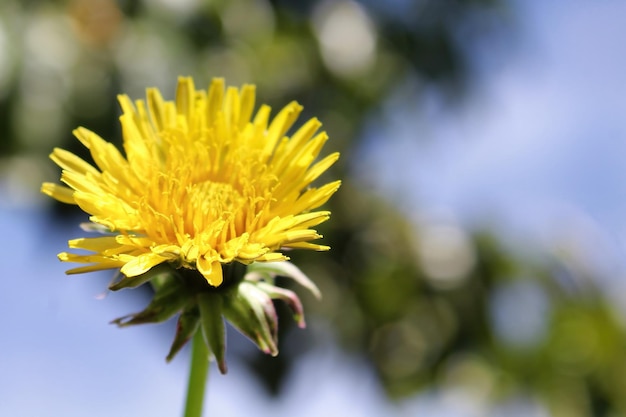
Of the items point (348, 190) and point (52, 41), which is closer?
point (52, 41)

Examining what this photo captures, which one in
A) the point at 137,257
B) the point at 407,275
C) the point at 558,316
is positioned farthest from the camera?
the point at 558,316

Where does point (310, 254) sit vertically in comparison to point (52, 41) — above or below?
below

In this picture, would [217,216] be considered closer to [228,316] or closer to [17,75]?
[228,316]

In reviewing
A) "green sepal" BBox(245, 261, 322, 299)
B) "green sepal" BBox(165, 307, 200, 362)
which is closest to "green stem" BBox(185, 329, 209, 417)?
"green sepal" BBox(165, 307, 200, 362)

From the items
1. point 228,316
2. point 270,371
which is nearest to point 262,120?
point 228,316

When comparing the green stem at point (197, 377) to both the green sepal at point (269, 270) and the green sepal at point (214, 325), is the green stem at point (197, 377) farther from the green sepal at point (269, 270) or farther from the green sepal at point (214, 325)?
the green sepal at point (269, 270)

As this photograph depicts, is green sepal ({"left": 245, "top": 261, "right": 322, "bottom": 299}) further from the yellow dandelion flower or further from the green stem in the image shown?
the green stem

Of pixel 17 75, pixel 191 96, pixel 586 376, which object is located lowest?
pixel 586 376

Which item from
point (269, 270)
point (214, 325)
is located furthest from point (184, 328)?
point (269, 270)
